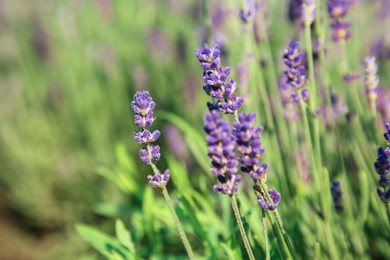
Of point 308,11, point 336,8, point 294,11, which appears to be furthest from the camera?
point 294,11

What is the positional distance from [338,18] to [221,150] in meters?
0.96

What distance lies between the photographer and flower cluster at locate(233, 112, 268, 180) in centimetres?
100

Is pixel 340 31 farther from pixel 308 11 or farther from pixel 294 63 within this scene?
pixel 294 63

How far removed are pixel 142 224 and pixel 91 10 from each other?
336cm

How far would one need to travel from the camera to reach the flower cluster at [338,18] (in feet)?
5.45

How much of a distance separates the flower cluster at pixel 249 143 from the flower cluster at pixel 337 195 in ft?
1.79

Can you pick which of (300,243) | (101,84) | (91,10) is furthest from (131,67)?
(300,243)

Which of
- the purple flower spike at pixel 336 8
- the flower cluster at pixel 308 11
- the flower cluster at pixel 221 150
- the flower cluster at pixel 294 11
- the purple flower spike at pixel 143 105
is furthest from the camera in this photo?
the flower cluster at pixel 294 11

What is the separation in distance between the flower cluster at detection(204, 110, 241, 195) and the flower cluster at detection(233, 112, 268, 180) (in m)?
0.03

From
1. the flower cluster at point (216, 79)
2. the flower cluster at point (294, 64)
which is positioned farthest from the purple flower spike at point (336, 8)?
the flower cluster at point (216, 79)

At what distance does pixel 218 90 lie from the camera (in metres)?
1.09

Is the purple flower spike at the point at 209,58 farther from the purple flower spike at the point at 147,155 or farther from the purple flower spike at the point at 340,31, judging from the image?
the purple flower spike at the point at 340,31

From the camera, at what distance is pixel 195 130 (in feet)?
7.98

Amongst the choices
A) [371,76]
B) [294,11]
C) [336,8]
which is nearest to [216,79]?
[371,76]
